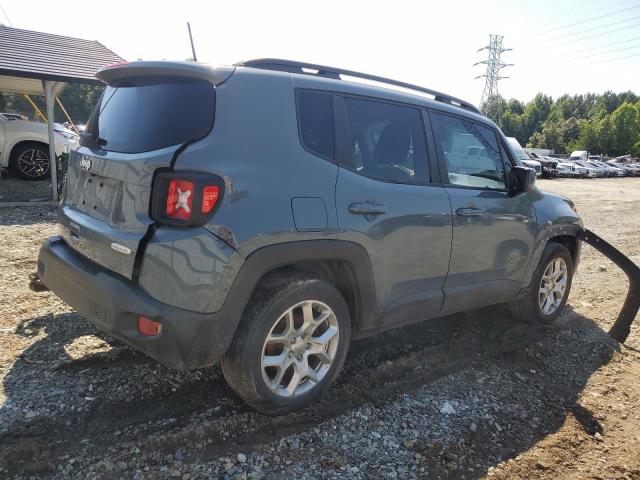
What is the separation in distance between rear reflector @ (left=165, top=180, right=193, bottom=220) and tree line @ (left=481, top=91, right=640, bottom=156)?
75.7 m

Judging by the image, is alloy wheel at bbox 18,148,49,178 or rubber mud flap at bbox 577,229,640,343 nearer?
rubber mud flap at bbox 577,229,640,343

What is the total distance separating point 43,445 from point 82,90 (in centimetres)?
6951

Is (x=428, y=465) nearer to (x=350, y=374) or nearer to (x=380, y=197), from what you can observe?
(x=350, y=374)

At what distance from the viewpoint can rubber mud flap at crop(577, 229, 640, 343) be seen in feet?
14.4

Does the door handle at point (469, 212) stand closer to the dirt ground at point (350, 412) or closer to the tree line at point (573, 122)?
the dirt ground at point (350, 412)

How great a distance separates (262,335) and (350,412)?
83 cm

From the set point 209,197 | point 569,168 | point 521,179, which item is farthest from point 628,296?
point 569,168

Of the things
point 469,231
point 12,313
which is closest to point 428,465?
point 469,231

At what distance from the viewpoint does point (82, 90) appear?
203 ft

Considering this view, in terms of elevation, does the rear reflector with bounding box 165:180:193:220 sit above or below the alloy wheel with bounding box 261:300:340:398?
above

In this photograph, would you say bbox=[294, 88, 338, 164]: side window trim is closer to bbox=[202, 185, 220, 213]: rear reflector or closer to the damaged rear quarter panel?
bbox=[202, 185, 220, 213]: rear reflector

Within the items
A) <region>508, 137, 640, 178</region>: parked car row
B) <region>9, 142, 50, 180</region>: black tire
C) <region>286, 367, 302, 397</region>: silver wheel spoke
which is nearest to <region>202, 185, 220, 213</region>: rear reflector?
<region>286, 367, 302, 397</region>: silver wheel spoke

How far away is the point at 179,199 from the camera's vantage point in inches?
89.2

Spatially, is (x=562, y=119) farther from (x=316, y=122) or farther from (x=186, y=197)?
(x=186, y=197)
